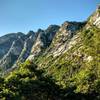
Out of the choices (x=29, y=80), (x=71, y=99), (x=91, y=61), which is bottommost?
(x=71, y=99)

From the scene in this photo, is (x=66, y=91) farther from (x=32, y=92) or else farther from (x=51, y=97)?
(x=32, y=92)

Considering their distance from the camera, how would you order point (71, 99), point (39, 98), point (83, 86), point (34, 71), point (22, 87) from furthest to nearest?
point (83, 86)
point (71, 99)
point (34, 71)
point (39, 98)
point (22, 87)

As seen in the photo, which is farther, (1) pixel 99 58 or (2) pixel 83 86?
(1) pixel 99 58

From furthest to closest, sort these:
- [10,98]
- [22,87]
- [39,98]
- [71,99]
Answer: [71,99], [39,98], [22,87], [10,98]

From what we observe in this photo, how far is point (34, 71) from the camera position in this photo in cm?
9069

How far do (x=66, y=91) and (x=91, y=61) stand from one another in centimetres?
10377

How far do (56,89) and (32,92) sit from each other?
11.1m

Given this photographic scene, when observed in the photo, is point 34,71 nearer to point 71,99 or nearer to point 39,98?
point 39,98

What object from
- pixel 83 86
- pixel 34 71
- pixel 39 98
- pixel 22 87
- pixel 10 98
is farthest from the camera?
pixel 83 86

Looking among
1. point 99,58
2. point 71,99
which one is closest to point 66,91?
point 71,99

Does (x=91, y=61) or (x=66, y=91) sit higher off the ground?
(x=91, y=61)

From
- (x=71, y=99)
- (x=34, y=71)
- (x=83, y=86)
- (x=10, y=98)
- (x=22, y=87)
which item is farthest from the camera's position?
(x=83, y=86)

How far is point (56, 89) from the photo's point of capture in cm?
9000

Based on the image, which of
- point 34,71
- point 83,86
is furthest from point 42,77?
point 83,86
